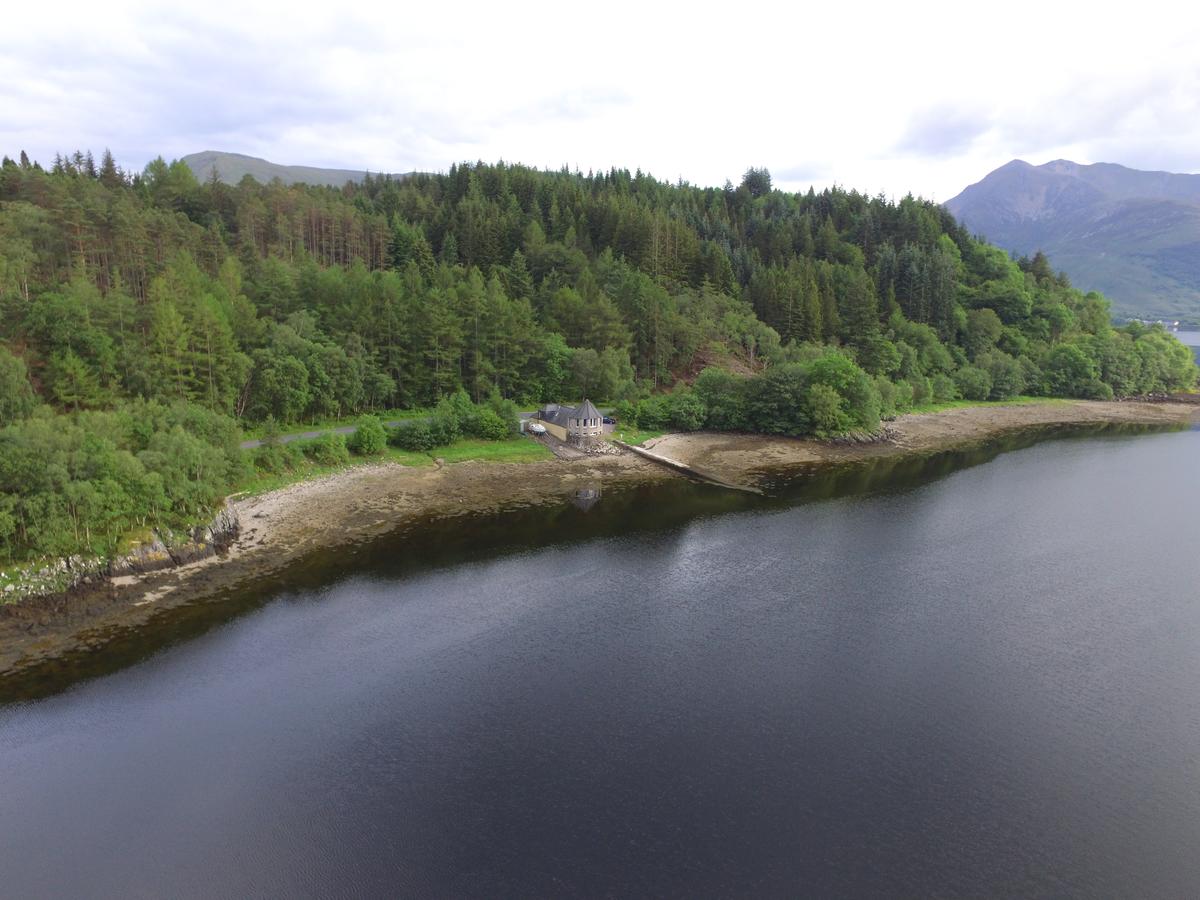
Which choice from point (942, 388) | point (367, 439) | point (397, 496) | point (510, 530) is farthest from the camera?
point (942, 388)

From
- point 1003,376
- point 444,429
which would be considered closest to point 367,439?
point 444,429

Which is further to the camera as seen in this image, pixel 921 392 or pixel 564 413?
pixel 921 392

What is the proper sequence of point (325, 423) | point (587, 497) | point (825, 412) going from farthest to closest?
1. point (825, 412)
2. point (325, 423)
3. point (587, 497)

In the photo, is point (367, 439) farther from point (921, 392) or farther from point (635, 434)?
point (921, 392)

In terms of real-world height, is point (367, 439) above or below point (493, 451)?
above

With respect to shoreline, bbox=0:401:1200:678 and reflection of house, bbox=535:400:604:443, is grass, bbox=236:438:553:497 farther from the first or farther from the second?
reflection of house, bbox=535:400:604:443

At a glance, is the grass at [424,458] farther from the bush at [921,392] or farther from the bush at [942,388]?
the bush at [942,388]

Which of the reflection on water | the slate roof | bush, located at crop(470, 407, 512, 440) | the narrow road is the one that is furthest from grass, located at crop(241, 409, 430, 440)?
the reflection on water
